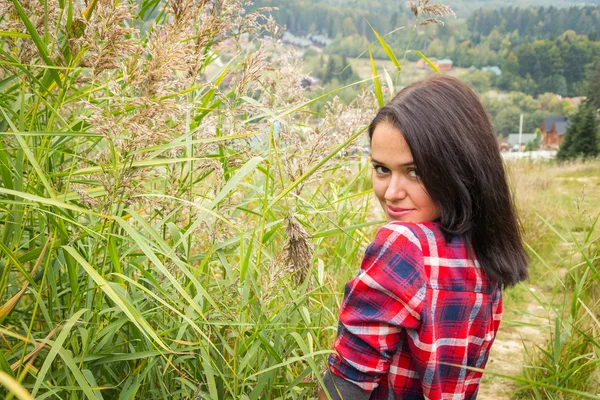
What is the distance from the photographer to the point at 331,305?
6.58 feet

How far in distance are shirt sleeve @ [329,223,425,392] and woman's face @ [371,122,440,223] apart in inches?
5.6

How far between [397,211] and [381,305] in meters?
0.29

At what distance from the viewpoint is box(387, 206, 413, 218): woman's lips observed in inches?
56.7

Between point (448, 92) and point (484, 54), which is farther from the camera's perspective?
point (484, 54)

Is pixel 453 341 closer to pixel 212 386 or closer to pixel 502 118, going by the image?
pixel 212 386

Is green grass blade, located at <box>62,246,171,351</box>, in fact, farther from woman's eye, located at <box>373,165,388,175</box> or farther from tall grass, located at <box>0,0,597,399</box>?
woman's eye, located at <box>373,165,388,175</box>

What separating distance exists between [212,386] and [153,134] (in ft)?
2.00

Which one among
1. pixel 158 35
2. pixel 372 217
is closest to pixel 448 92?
pixel 158 35

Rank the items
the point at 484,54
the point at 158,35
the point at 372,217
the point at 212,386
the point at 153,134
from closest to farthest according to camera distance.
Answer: the point at 153,134
the point at 158,35
the point at 212,386
the point at 372,217
the point at 484,54

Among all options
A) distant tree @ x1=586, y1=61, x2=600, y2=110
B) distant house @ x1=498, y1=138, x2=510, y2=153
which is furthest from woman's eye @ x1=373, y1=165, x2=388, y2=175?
distant tree @ x1=586, y1=61, x2=600, y2=110

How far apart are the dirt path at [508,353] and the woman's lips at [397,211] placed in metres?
1.36

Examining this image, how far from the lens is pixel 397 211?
1.45m

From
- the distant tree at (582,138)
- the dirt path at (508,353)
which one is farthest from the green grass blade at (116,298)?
the distant tree at (582,138)

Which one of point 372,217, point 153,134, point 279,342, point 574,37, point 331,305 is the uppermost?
point 153,134
